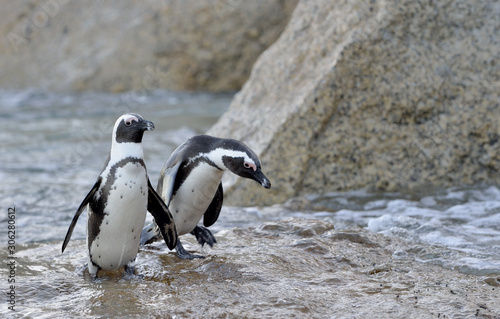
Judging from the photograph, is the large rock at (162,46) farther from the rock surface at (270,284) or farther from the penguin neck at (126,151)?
the penguin neck at (126,151)

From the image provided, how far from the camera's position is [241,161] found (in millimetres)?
3484

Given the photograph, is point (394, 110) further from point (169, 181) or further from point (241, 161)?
point (169, 181)

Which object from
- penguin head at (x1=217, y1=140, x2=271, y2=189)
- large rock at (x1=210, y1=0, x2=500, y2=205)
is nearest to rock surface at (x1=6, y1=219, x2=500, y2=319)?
penguin head at (x1=217, y1=140, x2=271, y2=189)

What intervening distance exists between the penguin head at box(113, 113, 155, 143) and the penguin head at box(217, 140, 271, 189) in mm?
509

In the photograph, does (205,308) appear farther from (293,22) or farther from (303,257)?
(293,22)

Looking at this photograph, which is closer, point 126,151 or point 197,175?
point 126,151

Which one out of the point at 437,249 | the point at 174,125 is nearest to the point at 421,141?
the point at 437,249

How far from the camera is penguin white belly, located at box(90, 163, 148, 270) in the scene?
10.6ft

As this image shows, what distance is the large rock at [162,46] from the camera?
13359mm

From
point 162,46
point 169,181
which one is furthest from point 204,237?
point 162,46

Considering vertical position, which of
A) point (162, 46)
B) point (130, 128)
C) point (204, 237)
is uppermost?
point (162, 46)

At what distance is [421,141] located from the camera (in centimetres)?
552

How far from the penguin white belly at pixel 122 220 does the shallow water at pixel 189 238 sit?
115 millimetres

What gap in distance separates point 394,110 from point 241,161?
7.90 feet
